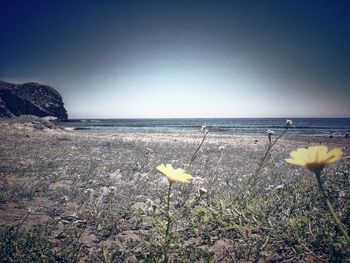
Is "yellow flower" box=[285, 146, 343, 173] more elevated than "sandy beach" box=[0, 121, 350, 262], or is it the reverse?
"yellow flower" box=[285, 146, 343, 173]

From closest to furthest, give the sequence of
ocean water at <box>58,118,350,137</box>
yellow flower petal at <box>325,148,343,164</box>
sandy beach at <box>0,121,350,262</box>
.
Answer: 1. yellow flower petal at <box>325,148,343,164</box>
2. sandy beach at <box>0,121,350,262</box>
3. ocean water at <box>58,118,350,137</box>

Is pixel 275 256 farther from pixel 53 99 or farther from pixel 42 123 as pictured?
pixel 53 99

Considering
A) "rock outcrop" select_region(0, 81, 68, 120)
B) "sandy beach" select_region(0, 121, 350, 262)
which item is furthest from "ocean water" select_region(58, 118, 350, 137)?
"rock outcrop" select_region(0, 81, 68, 120)

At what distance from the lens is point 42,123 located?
18516mm

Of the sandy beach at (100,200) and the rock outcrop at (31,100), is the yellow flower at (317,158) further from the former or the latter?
the rock outcrop at (31,100)

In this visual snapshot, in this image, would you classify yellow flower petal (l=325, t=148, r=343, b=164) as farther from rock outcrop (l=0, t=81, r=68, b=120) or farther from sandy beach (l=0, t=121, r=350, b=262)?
rock outcrop (l=0, t=81, r=68, b=120)

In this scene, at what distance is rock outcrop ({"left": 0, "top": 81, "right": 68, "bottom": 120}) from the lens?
63031mm

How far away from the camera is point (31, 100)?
75.0 meters

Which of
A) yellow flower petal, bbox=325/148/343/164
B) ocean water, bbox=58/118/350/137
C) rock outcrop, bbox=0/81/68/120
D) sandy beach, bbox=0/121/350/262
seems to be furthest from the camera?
rock outcrop, bbox=0/81/68/120

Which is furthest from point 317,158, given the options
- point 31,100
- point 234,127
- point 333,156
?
point 31,100

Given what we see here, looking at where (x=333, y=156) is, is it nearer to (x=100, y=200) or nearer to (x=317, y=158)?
(x=317, y=158)

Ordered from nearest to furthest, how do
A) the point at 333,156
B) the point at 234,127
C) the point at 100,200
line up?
the point at 333,156 < the point at 100,200 < the point at 234,127

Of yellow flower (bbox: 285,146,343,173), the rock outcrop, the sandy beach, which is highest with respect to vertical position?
the rock outcrop

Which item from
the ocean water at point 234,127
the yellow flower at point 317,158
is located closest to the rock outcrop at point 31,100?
the ocean water at point 234,127
